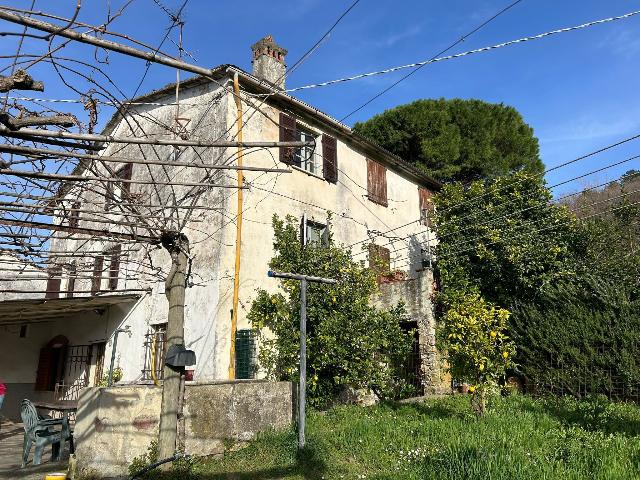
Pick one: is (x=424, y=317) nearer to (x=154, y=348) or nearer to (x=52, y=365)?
(x=154, y=348)

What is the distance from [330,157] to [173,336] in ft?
29.4

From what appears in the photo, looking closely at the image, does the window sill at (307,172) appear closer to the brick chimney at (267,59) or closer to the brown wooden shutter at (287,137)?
the brown wooden shutter at (287,137)

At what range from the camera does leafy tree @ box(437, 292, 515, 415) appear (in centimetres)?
889

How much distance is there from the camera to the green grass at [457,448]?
549cm

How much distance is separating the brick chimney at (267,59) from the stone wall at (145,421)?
377 inches

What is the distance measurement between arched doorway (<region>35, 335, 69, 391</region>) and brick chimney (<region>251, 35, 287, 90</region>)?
1147 cm

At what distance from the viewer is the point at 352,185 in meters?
15.6

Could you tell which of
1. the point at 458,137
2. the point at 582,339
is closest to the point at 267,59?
the point at 582,339

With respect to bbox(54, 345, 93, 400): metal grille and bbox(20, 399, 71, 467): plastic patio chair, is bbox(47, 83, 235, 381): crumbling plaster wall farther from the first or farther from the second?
bbox(20, 399, 71, 467): plastic patio chair

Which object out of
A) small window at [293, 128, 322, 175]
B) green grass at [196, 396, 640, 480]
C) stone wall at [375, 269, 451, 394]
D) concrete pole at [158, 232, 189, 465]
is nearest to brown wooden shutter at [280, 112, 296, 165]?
small window at [293, 128, 322, 175]

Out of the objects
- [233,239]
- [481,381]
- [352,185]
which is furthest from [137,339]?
[481,381]

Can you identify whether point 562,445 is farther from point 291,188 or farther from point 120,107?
point 291,188

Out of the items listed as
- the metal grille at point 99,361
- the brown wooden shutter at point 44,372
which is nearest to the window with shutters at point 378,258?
the metal grille at point 99,361

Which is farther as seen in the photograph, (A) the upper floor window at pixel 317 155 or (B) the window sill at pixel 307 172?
(A) the upper floor window at pixel 317 155
